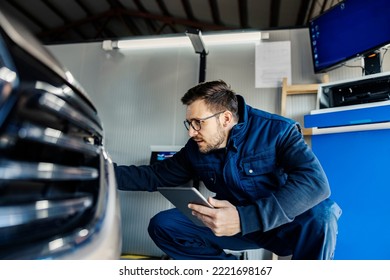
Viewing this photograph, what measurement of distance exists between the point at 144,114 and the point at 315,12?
1497 mm

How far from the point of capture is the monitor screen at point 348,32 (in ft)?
2.97

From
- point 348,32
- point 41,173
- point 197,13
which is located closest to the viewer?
point 41,173

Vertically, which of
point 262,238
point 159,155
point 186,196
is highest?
point 159,155

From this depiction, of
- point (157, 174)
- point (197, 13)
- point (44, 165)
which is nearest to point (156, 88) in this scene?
point (157, 174)

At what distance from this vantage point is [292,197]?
55 centimetres

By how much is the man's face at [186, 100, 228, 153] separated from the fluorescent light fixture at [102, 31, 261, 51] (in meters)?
0.51

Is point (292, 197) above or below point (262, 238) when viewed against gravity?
above

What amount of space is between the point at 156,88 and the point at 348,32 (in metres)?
0.75

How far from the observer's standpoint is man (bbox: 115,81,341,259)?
1.80 ft

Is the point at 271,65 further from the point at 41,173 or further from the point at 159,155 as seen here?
the point at 41,173

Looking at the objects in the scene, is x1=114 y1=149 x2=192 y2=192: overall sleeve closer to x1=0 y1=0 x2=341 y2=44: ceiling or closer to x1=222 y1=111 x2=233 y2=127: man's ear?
x1=222 y1=111 x2=233 y2=127: man's ear

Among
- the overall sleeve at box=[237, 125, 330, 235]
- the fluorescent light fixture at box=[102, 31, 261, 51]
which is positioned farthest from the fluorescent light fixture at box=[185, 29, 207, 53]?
the overall sleeve at box=[237, 125, 330, 235]
